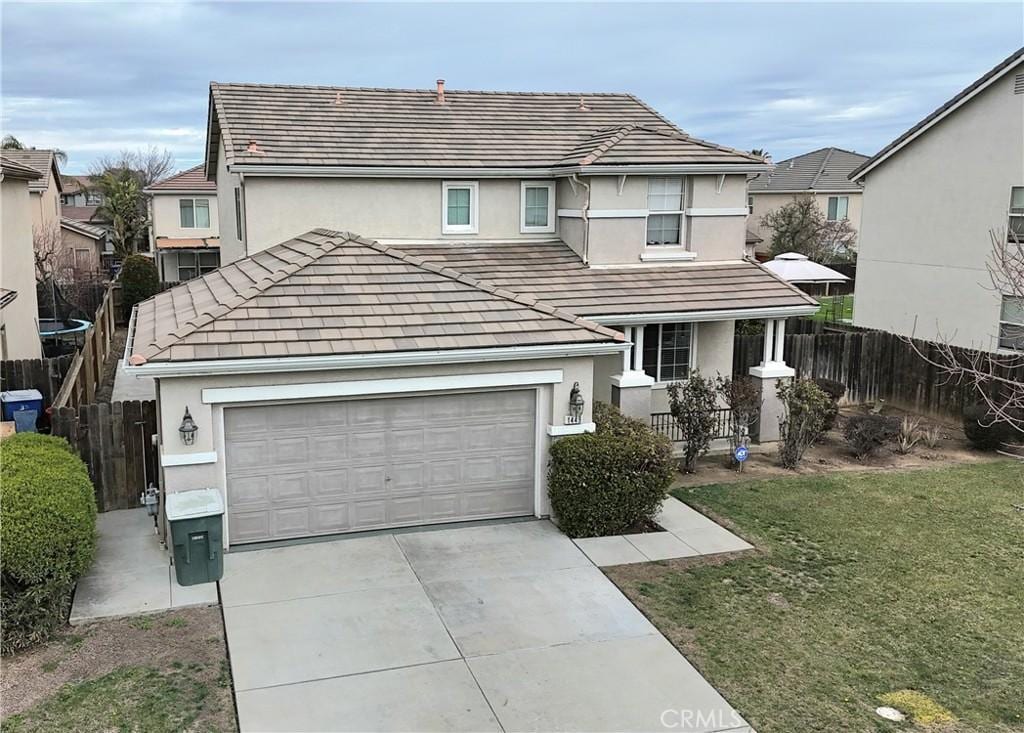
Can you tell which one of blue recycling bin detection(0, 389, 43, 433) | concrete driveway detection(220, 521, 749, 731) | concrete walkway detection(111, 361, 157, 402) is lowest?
concrete driveway detection(220, 521, 749, 731)

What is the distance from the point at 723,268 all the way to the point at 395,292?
7731 mm

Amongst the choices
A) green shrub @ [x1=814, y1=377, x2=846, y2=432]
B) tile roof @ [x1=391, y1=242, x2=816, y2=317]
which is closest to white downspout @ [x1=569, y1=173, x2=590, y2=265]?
tile roof @ [x1=391, y1=242, x2=816, y2=317]

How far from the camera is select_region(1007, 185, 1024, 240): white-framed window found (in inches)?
789

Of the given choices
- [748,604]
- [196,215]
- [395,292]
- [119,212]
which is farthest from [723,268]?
[119,212]

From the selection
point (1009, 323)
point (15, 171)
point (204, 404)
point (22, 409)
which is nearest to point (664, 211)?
point (1009, 323)

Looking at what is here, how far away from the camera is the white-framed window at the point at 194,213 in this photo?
4028 centimetres

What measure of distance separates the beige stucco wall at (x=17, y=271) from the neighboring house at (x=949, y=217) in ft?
71.2

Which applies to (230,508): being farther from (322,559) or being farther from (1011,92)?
(1011,92)

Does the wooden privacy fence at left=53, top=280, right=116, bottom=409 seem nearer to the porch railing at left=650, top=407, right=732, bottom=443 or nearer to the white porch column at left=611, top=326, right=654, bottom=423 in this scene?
the white porch column at left=611, top=326, right=654, bottom=423

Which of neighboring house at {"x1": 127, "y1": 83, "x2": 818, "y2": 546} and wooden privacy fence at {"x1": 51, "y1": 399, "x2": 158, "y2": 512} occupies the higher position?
neighboring house at {"x1": 127, "y1": 83, "x2": 818, "y2": 546}

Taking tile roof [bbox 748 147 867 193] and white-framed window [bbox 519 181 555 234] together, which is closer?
white-framed window [bbox 519 181 555 234]

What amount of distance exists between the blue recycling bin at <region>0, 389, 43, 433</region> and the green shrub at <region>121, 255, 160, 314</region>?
61.6 ft

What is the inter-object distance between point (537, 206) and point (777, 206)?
120ft

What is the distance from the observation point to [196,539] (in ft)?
33.4
